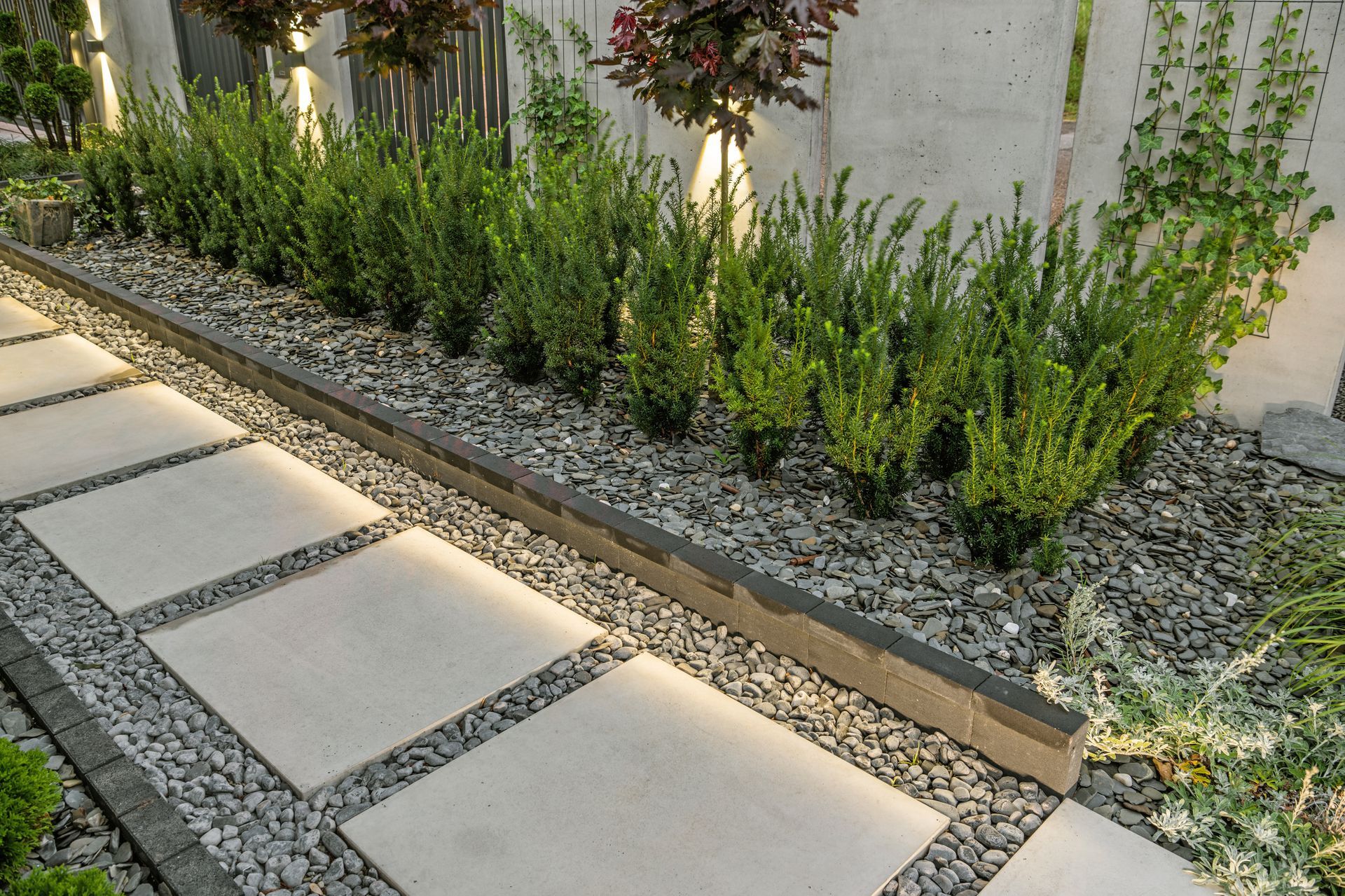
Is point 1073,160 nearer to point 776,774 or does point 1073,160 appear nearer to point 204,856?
point 776,774

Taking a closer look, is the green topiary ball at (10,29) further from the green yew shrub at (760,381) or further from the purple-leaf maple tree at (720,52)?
the green yew shrub at (760,381)

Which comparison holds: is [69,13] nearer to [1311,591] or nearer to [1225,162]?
[1225,162]

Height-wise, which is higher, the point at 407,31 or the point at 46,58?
the point at 407,31

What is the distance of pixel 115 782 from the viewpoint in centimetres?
241

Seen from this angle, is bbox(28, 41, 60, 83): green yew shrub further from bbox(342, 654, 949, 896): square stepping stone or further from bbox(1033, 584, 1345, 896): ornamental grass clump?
bbox(1033, 584, 1345, 896): ornamental grass clump

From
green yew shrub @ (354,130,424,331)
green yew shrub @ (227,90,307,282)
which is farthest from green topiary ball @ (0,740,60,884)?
green yew shrub @ (227,90,307,282)

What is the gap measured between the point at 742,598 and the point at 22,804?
1.87 m

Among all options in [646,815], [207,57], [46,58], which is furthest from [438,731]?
[46,58]

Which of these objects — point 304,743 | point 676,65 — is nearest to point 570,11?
point 676,65

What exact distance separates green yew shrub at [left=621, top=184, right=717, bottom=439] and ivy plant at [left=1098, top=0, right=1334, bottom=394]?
195 cm

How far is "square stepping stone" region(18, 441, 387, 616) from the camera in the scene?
338 cm

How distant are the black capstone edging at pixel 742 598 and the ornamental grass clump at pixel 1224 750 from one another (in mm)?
159

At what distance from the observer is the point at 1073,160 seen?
14.8 feet

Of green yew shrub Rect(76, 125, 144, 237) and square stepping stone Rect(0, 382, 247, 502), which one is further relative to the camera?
green yew shrub Rect(76, 125, 144, 237)
